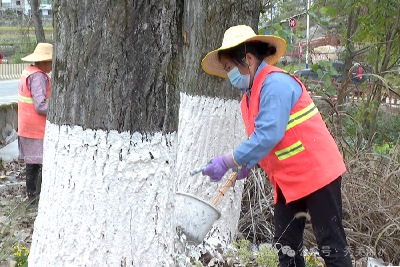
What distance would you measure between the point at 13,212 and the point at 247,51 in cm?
226

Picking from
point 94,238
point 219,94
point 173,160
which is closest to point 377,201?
point 219,94

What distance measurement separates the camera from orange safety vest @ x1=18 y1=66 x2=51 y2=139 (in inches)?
174

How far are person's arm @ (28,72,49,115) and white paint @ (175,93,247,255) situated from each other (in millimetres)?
1759

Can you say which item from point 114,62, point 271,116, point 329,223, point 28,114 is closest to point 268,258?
point 329,223

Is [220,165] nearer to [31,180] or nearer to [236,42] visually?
[236,42]

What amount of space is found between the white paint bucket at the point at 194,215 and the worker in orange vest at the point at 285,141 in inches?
8.3

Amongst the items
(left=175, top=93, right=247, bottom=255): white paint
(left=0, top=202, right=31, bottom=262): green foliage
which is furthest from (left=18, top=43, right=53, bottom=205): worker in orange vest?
(left=175, top=93, right=247, bottom=255): white paint

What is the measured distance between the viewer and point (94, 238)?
5.93 feet

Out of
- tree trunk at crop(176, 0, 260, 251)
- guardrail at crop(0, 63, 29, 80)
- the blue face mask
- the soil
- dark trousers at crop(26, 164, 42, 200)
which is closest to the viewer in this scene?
the blue face mask

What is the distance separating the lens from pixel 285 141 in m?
2.44

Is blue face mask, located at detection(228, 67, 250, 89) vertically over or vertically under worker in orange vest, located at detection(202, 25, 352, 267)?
over

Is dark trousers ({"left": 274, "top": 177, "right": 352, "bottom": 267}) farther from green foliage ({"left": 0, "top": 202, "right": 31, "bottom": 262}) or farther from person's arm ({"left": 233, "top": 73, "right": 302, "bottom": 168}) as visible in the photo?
green foliage ({"left": 0, "top": 202, "right": 31, "bottom": 262})

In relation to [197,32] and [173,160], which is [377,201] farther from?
[173,160]

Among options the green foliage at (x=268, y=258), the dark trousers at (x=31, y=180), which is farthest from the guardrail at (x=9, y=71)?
the green foliage at (x=268, y=258)
